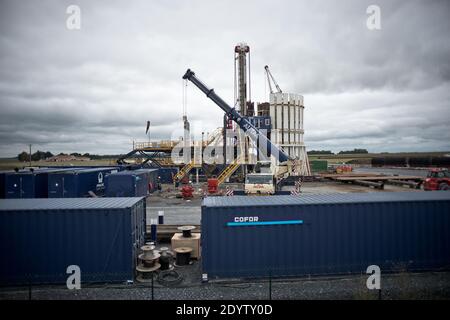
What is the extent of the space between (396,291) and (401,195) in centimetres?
474

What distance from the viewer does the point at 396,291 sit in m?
10.1

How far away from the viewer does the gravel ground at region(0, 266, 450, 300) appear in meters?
9.96

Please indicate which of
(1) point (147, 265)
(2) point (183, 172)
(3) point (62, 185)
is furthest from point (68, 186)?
(2) point (183, 172)

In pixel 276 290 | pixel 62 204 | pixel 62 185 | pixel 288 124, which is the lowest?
pixel 276 290

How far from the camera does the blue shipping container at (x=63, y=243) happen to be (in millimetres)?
10961

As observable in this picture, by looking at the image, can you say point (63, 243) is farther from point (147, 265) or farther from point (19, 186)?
point (19, 186)

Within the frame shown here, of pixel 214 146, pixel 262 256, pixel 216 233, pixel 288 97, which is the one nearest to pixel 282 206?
pixel 262 256

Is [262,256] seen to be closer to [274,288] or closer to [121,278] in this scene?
[274,288]

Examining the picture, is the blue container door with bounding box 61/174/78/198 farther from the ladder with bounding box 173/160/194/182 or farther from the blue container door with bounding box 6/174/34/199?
the ladder with bounding box 173/160/194/182

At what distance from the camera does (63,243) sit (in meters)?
11.1

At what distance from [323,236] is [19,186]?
83.5 feet

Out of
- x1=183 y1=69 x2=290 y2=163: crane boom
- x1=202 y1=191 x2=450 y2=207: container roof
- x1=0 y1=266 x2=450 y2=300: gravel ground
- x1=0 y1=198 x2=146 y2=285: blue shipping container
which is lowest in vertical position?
x1=0 y1=266 x2=450 y2=300: gravel ground

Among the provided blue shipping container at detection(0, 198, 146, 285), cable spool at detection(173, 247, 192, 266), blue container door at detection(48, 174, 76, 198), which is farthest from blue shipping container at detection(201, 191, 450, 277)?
blue container door at detection(48, 174, 76, 198)

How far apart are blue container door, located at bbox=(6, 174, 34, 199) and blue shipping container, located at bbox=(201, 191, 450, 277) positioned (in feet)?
68.6
